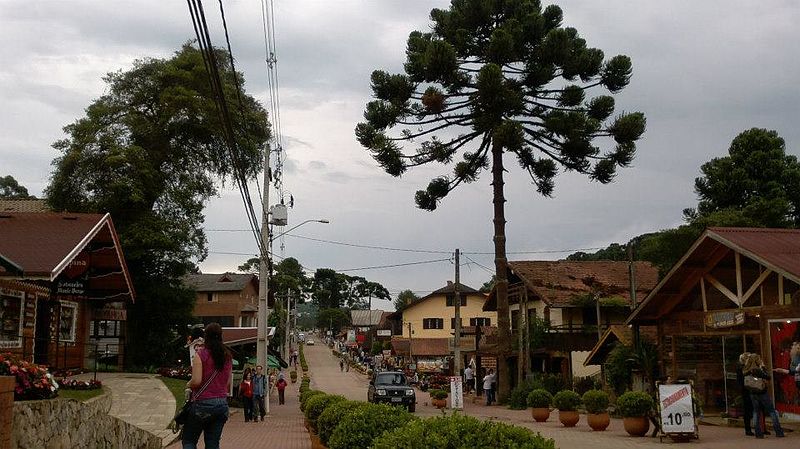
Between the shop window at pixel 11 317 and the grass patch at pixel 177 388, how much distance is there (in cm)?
436

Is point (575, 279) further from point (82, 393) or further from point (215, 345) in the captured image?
point (215, 345)

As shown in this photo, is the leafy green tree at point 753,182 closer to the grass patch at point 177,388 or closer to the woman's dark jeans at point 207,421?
the grass patch at point 177,388

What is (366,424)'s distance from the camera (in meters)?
9.27

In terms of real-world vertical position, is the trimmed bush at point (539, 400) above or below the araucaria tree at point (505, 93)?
below

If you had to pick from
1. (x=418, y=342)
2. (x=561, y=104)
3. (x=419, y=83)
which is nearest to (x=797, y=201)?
(x=561, y=104)

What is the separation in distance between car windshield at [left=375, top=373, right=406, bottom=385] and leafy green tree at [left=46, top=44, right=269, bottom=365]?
1209 cm

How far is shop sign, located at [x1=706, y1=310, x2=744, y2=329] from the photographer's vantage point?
18.7 metres

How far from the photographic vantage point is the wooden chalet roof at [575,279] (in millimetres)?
42781

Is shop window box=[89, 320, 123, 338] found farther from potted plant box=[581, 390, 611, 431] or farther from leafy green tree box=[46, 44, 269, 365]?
potted plant box=[581, 390, 611, 431]

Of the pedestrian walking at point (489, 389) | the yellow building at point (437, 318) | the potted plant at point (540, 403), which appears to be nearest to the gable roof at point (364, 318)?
the yellow building at point (437, 318)

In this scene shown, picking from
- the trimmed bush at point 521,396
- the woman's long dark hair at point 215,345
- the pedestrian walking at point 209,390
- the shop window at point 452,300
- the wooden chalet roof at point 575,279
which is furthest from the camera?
the shop window at point 452,300

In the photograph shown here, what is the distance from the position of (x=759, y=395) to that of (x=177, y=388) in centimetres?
1854

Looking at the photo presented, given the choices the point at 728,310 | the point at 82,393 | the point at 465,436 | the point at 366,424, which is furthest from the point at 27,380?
the point at 728,310

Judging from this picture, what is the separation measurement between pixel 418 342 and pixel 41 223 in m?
53.6
